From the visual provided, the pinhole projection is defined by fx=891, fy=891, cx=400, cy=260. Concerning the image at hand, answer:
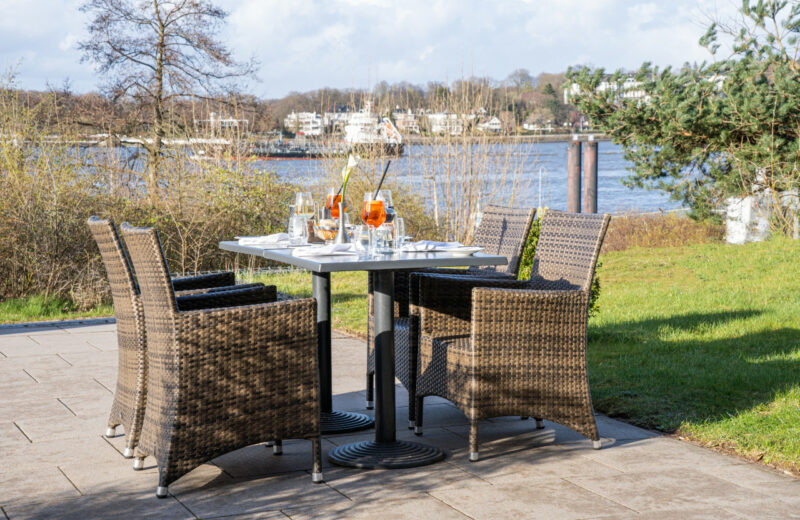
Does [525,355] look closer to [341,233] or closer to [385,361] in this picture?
[385,361]

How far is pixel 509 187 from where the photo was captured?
11109 mm

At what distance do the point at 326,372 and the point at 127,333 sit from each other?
970mm

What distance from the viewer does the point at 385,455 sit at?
11.7 ft

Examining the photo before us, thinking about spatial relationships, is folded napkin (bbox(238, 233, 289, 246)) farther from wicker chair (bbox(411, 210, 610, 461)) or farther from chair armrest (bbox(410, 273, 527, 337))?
wicker chair (bbox(411, 210, 610, 461))

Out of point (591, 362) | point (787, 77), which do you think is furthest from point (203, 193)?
point (787, 77)

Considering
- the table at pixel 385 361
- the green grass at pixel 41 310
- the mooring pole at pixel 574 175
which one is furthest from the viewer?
the mooring pole at pixel 574 175

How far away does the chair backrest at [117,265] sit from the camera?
343 centimetres

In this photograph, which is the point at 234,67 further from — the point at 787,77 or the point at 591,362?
the point at 591,362

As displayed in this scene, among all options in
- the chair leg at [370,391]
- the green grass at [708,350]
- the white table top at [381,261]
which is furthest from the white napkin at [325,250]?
the green grass at [708,350]

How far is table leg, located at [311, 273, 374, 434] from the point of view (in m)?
4.05

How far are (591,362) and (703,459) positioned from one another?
190 centimetres

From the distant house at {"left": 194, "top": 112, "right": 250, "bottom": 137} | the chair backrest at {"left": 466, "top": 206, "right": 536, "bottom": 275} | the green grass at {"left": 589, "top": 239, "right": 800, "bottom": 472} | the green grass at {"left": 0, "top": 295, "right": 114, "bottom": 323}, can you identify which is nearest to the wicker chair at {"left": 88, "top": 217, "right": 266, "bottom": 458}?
the chair backrest at {"left": 466, "top": 206, "right": 536, "bottom": 275}

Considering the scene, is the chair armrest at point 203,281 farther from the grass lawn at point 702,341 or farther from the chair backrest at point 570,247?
the grass lawn at point 702,341

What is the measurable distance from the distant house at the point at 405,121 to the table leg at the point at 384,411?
25.7 ft
